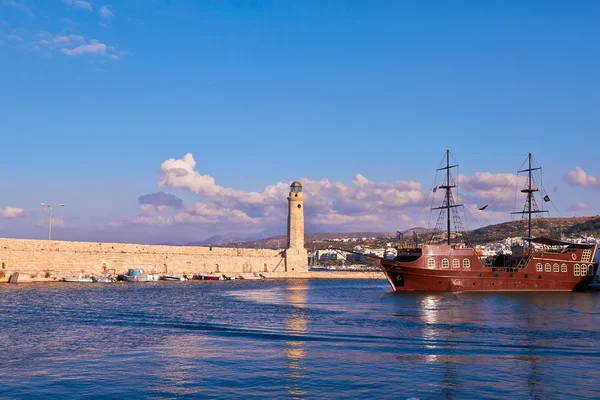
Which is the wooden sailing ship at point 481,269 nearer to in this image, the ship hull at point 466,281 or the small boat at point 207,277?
the ship hull at point 466,281

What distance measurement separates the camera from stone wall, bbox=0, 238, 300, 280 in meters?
41.9

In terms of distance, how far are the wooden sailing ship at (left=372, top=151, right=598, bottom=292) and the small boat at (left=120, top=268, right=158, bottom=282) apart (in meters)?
19.8

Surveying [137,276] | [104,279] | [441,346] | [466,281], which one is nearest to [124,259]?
[137,276]

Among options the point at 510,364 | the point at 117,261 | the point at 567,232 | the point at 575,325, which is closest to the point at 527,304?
the point at 575,325

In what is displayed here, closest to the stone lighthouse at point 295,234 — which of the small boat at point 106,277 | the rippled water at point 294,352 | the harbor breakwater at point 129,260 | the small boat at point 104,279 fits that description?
the harbor breakwater at point 129,260

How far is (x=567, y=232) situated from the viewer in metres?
125

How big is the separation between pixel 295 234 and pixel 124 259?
20.3 metres

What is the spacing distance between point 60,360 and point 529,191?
42.0 meters

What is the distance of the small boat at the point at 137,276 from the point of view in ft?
156

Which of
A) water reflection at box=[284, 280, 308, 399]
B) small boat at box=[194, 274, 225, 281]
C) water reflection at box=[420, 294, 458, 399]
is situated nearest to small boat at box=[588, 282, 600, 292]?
water reflection at box=[420, 294, 458, 399]

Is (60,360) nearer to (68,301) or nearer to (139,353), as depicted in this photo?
(139,353)

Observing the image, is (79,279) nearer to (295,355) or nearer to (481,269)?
(481,269)

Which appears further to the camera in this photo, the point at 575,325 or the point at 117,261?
the point at 117,261

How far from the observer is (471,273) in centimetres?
3722
